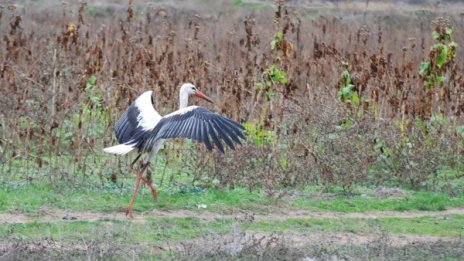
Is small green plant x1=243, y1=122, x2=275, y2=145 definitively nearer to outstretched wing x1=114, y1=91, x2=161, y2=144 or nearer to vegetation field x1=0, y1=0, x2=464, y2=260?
vegetation field x1=0, y1=0, x2=464, y2=260

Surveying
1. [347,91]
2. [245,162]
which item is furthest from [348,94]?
[245,162]

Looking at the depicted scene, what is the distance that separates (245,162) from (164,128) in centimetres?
149

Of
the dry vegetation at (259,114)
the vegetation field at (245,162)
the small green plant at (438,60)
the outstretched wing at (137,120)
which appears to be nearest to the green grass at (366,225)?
the vegetation field at (245,162)

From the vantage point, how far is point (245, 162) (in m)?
11.4

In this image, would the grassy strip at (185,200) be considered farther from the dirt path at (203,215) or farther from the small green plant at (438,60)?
the small green plant at (438,60)

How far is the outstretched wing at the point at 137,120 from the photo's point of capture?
1073 centimetres

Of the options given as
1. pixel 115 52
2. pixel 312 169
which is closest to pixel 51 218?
pixel 312 169

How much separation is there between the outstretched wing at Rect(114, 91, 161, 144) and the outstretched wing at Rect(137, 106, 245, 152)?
24 centimetres

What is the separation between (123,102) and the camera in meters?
13.1

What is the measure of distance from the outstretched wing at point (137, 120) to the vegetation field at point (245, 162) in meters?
0.56

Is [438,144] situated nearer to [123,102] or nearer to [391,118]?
[391,118]

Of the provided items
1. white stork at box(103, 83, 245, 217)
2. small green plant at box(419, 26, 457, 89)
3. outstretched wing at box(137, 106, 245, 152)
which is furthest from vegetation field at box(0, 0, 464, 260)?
outstretched wing at box(137, 106, 245, 152)

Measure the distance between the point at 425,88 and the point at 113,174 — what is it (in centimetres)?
416

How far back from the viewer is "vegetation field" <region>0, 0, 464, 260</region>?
874 centimetres
